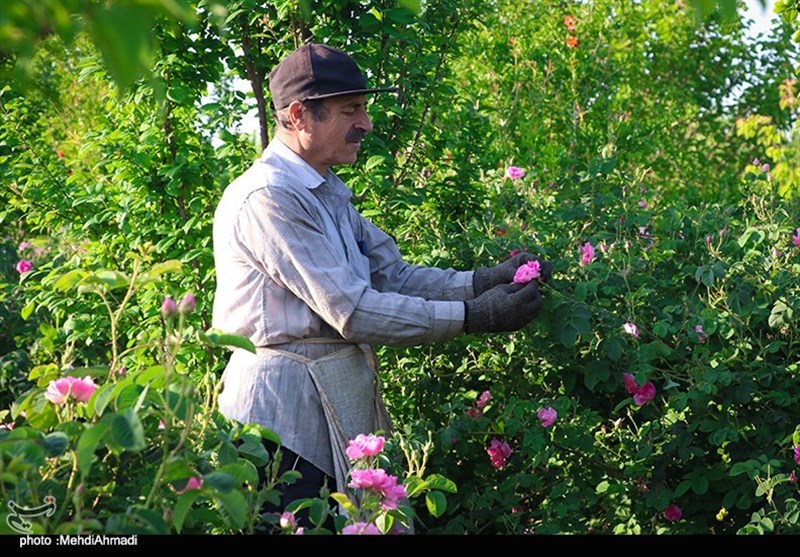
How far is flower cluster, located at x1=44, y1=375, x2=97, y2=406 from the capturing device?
2387 mm

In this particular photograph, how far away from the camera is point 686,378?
12.7ft

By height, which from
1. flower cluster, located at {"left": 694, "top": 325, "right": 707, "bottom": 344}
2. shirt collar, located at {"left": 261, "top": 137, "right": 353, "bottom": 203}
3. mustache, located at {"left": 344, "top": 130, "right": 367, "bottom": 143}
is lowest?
flower cluster, located at {"left": 694, "top": 325, "right": 707, "bottom": 344}

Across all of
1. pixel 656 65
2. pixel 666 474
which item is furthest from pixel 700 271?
pixel 656 65

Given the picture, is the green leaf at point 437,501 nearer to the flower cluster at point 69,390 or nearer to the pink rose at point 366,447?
the pink rose at point 366,447

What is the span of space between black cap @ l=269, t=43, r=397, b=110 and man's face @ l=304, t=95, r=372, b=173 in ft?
0.11

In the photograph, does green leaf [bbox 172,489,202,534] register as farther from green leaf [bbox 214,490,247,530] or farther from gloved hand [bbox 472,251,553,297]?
gloved hand [bbox 472,251,553,297]

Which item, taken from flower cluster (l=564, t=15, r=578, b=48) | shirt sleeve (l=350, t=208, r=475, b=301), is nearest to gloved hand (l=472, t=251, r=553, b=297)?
shirt sleeve (l=350, t=208, r=475, b=301)

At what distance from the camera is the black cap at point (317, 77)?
3.46m

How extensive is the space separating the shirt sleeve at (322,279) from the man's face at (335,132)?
0.65ft

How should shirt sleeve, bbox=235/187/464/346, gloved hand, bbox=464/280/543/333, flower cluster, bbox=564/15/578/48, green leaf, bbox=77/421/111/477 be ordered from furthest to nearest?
flower cluster, bbox=564/15/578/48 → gloved hand, bbox=464/280/543/333 → shirt sleeve, bbox=235/187/464/346 → green leaf, bbox=77/421/111/477

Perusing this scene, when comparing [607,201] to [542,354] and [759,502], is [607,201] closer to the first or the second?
[542,354]

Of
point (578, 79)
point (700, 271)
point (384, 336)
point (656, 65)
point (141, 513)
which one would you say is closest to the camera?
point (141, 513)

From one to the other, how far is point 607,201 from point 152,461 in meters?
2.13

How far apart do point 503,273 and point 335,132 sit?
62cm
